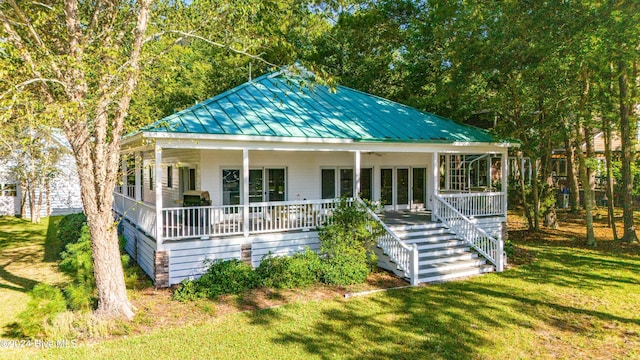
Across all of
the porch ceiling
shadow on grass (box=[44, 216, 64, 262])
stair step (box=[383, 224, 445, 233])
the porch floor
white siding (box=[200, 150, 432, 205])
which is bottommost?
shadow on grass (box=[44, 216, 64, 262])

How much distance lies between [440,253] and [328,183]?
17.3 feet

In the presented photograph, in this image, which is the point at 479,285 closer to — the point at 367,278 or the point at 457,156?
the point at 367,278

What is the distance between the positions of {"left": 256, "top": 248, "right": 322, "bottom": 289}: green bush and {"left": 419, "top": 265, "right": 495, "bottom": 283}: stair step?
3.01m

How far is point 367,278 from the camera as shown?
37.2ft

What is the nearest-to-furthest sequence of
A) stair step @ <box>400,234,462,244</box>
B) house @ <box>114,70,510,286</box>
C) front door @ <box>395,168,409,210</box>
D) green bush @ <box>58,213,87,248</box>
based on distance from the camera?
house @ <box>114,70,510,286</box>
stair step @ <box>400,234,462,244</box>
green bush @ <box>58,213,87,248</box>
front door @ <box>395,168,409,210</box>

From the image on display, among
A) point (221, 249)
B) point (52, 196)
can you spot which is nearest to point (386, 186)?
point (221, 249)

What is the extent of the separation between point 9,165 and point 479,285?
82.1 feet

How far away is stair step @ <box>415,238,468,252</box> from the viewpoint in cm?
1241

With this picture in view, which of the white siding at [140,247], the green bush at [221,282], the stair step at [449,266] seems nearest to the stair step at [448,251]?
the stair step at [449,266]

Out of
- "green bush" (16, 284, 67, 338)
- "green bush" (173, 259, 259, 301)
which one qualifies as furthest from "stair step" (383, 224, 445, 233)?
"green bush" (16, 284, 67, 338)

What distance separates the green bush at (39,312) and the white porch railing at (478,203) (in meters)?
11.2

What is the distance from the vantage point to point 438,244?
12805mm

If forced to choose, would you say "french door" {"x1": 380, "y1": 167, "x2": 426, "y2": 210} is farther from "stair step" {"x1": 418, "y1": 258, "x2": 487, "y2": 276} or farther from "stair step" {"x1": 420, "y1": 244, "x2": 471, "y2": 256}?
"stair step" {"x1": 418, "y1": 258, "x2": 487, "y2": 276}

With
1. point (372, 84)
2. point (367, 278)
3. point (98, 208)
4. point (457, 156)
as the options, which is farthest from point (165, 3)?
point (372, 84)
